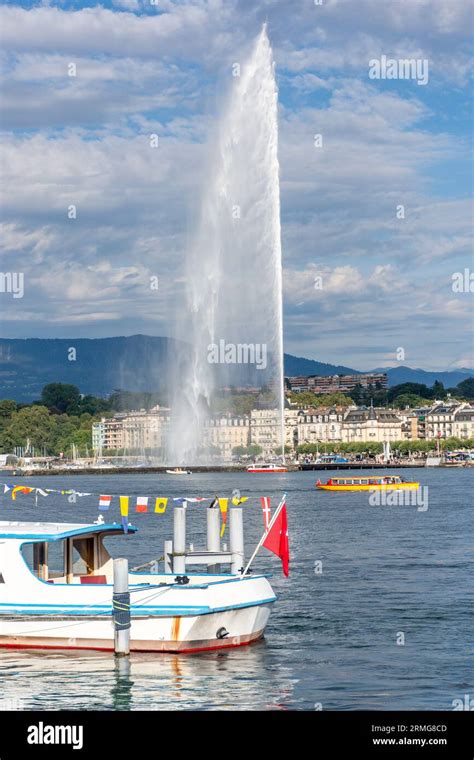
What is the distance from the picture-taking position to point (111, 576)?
2328 cm

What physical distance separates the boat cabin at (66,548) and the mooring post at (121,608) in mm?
1892

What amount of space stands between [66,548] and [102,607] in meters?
1.88

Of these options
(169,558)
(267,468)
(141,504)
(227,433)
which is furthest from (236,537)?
(227,433)

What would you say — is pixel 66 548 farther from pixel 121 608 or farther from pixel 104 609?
pixel 121 608

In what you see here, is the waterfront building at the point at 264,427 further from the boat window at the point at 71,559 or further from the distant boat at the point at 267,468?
the boat window at the point at 71,559

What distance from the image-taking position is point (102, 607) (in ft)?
70.5

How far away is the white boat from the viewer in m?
21.5

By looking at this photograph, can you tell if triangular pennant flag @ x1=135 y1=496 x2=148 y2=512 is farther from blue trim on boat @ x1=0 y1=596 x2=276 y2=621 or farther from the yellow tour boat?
the yellow tour boat

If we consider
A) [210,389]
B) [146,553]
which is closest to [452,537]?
[146,553]

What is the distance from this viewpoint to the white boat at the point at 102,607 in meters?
21.5

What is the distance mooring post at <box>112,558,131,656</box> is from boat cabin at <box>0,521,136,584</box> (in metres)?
1.89

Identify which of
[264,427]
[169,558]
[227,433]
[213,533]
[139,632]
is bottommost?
[139,632]

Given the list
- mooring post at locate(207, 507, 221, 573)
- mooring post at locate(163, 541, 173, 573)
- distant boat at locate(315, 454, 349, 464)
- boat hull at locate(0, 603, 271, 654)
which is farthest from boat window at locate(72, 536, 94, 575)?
distant boat at locate(315, 454, 349, 464)

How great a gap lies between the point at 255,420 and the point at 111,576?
529ft
